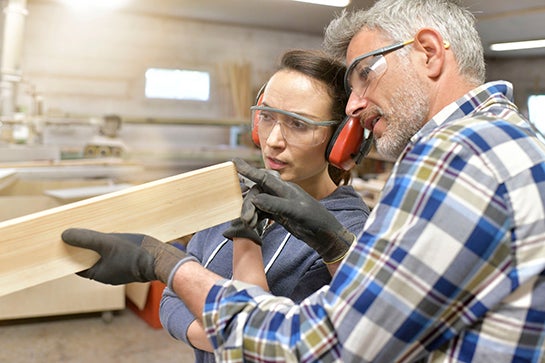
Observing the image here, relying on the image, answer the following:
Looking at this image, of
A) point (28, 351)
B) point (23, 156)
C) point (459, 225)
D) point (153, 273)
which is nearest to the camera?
point (459, 225)

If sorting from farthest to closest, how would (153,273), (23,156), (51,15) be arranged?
(51,15) < (23,156) < (153,273)

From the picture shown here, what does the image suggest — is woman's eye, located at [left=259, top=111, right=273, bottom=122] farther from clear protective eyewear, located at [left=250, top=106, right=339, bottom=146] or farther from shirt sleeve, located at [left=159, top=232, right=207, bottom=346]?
shirt sleeve, located at [left=159, top=232, right=207, bottom=346]

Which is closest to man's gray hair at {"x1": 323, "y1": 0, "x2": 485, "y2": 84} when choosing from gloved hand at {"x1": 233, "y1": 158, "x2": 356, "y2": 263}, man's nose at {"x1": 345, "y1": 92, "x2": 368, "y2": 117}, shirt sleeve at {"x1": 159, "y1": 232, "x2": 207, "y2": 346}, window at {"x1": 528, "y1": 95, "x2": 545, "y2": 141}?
man's nose at {"x1": 345, "y1": 92, "x2": 368, "y2": 117}

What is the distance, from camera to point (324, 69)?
5.17ft

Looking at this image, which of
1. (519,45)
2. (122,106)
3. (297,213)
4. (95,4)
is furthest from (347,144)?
(519,45)

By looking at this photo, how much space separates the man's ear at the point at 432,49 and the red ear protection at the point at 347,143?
0.34m

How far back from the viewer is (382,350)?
0.85 m

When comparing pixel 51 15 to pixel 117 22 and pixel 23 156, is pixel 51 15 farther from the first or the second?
pixel 23 156

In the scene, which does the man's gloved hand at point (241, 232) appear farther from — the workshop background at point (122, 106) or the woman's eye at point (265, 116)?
the workshop background at point (122, 106)

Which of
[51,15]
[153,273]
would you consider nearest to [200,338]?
[153,273]

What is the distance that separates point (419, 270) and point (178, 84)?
921cm

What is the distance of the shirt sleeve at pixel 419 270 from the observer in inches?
32.7

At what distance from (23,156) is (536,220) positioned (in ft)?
15.2

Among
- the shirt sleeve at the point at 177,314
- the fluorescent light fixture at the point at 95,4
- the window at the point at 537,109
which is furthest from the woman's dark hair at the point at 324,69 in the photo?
the window at the point at 537,109
